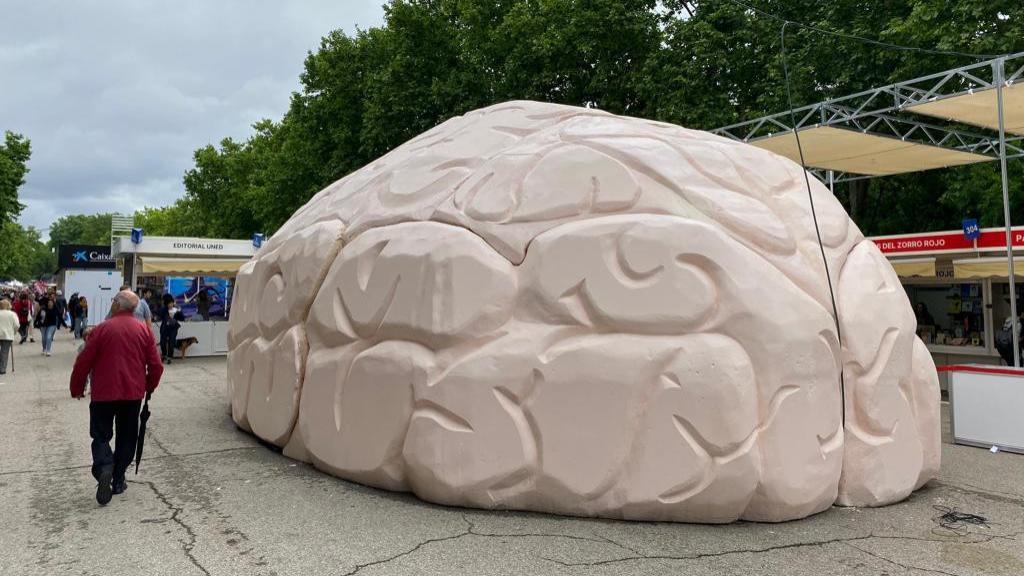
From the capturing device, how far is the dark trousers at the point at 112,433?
4863 mm

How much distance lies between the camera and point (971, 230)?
1205cm

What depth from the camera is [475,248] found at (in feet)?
16.3

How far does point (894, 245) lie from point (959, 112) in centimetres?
411

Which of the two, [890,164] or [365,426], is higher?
[890,164]

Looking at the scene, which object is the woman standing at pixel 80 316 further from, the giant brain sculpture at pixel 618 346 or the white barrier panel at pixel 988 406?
the white barrier panel at pixel 988 406

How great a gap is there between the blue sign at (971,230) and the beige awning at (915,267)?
0.69 m

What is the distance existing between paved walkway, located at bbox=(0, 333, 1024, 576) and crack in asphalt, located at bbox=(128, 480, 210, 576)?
0.02 meters

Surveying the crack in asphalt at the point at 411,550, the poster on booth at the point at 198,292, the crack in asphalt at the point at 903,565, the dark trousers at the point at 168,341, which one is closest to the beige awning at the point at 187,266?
the dark trousers at the point at 168,341

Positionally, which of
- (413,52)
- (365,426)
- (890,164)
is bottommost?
(365,426)

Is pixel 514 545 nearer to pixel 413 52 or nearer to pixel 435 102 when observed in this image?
pixel 435 102

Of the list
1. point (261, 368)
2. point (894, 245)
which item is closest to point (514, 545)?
point (261, 368)

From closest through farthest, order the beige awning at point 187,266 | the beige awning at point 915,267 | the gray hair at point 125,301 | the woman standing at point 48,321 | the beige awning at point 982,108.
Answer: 1. the gray hair at point 125,301
2. the beige awning at point 982,108
3. the beige awning at point 915,267
4. the beige awning at point 187,266
5. the woman standing at point 48,321

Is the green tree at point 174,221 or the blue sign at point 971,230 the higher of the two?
the green tree at point 174,221

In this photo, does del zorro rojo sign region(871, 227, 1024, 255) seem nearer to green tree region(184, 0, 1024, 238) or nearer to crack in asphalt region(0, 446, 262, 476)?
green tree region(184, 0, 1024, 238)
